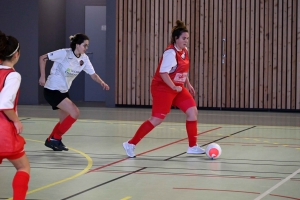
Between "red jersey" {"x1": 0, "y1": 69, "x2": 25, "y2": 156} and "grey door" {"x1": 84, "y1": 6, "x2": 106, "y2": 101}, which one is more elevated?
"grey door" {"x1": 84, "y1": 6, "x2": 106, "y2": 101}

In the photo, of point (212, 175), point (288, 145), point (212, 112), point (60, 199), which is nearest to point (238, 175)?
point (212, 175)

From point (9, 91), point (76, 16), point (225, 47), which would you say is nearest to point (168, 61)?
point (9, 91)

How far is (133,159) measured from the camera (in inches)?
279

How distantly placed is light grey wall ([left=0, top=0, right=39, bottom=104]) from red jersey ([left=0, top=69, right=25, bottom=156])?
446 inches

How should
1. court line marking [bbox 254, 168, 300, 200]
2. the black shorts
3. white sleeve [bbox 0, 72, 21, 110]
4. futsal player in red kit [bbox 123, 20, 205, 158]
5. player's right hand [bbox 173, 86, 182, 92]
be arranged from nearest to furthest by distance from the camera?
white sleeve [bbox 0, 72, 21, 110] → court line marking [bbox 254, 168, 300, 200] → player's right hand [bbox 173, 86, 182, 92] → futsal player in red kit [bbox 123, 20, 205, 158] → the black shorts

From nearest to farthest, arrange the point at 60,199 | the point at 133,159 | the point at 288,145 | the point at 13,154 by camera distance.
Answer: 1. the point at 13,154
2. the point at 60,199
3. the point at 133,159
4. the point at 288,145

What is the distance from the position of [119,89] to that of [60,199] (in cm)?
1000

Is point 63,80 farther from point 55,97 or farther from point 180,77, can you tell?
point 180,77

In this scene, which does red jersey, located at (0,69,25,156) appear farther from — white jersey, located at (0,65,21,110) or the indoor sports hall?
the indoor sports hall

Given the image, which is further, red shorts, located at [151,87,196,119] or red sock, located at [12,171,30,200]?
red shorts, located at [151,87,196,119]

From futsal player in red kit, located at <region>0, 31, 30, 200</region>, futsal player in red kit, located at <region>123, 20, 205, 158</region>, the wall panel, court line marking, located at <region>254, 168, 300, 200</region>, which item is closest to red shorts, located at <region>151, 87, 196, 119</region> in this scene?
futsal player in red kit, located at <region>123, 20, 205, 158</region>

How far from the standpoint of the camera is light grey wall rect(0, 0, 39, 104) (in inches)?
602

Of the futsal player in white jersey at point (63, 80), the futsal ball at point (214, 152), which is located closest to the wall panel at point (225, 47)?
the futsal player in white jersey at point (63, 80)

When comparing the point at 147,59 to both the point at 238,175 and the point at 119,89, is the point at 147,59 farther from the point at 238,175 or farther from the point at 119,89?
the point at 238,175
